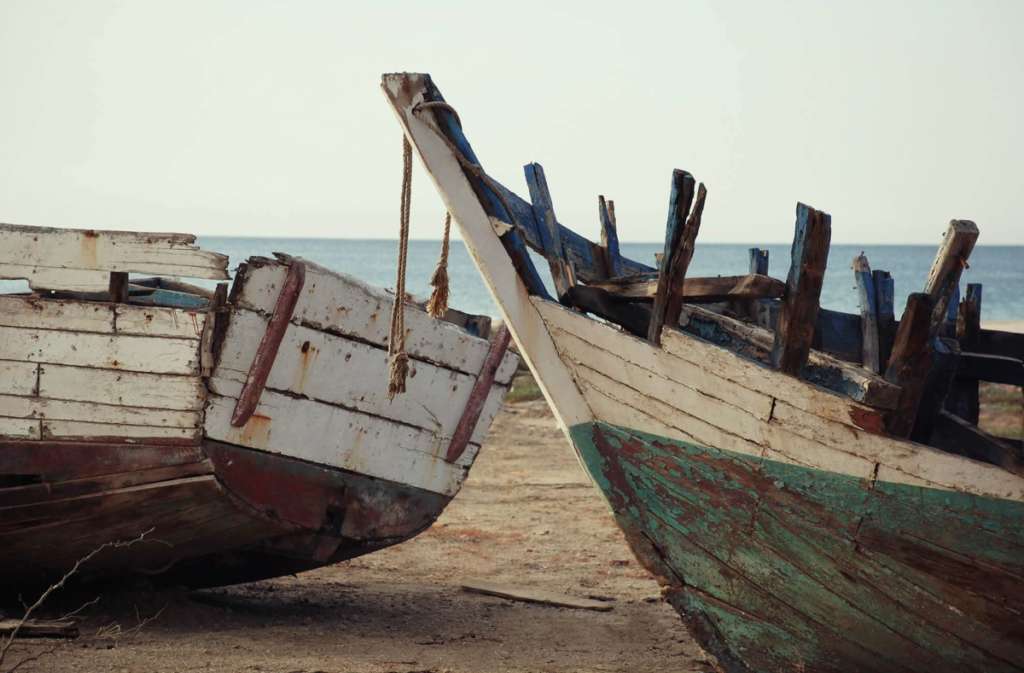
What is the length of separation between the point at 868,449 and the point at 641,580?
3674 mm

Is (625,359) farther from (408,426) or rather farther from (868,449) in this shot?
(408,426)

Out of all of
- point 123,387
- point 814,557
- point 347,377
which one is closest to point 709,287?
point 814,557

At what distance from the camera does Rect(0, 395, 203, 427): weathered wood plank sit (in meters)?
5.32

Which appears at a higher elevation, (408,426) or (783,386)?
(783,386)

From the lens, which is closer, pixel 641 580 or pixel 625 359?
pixel 625 359

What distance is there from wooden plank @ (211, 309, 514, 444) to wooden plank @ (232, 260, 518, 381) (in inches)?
1.9

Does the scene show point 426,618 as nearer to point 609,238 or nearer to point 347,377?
point 347,377

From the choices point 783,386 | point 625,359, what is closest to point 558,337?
point 625,359

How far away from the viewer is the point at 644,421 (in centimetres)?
454

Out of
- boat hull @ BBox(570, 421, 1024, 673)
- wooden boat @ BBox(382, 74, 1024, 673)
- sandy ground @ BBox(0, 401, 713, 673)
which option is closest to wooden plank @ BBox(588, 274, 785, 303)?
wooden boat @ BBox(382, 74, 1024, 673)

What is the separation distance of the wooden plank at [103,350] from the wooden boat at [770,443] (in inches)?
56.0

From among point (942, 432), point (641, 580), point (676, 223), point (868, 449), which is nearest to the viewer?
point (868, 449)

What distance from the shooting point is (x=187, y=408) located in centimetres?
532

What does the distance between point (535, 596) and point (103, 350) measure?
2867 mm
